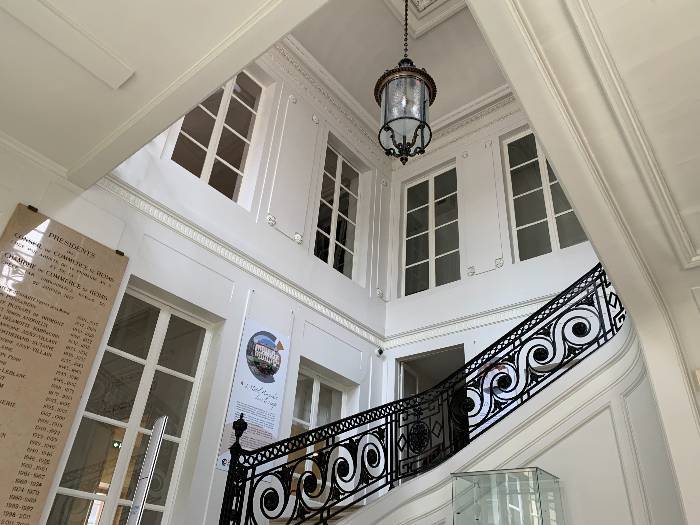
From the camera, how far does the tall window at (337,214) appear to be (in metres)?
7.54

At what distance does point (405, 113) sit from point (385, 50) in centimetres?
419

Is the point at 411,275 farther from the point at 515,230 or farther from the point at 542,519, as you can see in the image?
the point at 542,519

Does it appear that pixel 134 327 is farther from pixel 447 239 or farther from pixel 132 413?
pixel 447 239

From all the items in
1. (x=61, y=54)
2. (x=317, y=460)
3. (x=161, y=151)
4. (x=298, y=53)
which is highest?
(x=298, y=53)

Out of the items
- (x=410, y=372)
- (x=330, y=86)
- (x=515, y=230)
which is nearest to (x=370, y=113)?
(x=330, y=86)

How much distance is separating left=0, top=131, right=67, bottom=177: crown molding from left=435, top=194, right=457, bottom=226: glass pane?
5.27 metres

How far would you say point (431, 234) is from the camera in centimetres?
823

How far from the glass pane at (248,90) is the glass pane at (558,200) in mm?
3981

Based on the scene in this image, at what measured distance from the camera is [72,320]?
4.18 meters

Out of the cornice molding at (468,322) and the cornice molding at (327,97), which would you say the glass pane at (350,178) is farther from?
the cornice molding at (468,322)

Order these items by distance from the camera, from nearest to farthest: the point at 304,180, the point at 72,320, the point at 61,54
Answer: the point at 61,54
the point at 72,320
the point at 304,180

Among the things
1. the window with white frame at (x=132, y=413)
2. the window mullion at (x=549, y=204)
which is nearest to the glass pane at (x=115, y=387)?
the window with white frame at (x=132, y=413)

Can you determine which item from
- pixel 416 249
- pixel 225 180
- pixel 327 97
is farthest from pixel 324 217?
pixel 327 97

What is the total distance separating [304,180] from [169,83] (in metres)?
3.75
